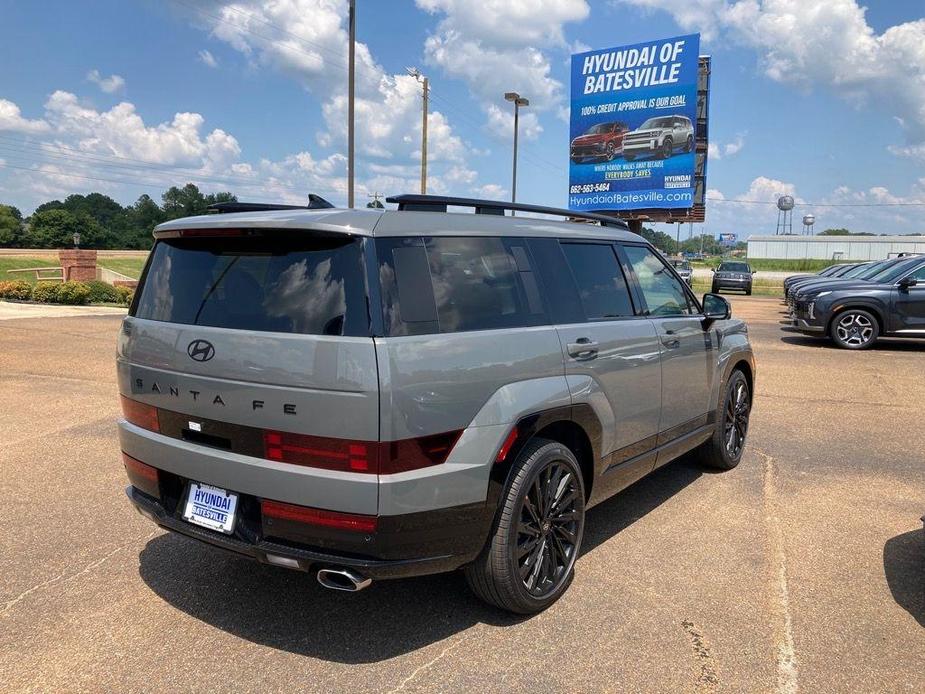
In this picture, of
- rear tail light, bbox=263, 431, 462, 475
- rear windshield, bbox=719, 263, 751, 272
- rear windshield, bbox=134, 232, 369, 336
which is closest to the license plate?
rear tail light, bbox=263, 431, 462, 475

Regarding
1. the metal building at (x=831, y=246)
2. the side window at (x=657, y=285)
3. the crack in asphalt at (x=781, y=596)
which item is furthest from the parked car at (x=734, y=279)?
the metal building at (x=831, y=246)

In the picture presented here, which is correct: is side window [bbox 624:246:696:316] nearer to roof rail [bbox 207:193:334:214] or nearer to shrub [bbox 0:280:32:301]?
roof rail [bbox 207:193:334:214]

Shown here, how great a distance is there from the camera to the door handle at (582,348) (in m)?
3.42

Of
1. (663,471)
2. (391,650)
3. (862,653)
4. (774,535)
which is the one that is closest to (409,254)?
(391,650)

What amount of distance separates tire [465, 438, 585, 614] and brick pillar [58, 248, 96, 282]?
20183mm

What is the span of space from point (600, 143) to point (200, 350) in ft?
106

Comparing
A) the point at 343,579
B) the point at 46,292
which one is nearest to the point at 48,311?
the point at 46,292

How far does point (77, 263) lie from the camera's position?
20438 mm

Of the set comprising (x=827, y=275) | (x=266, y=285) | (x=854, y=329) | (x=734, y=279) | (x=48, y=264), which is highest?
(x=48, y=264)

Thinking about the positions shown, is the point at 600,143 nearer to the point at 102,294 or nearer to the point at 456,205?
the point at 102,294

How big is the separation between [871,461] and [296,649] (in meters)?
5.08

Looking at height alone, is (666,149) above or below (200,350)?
above

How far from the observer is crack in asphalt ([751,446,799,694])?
2.83 meters

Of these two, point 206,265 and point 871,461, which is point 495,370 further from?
point 871,461
